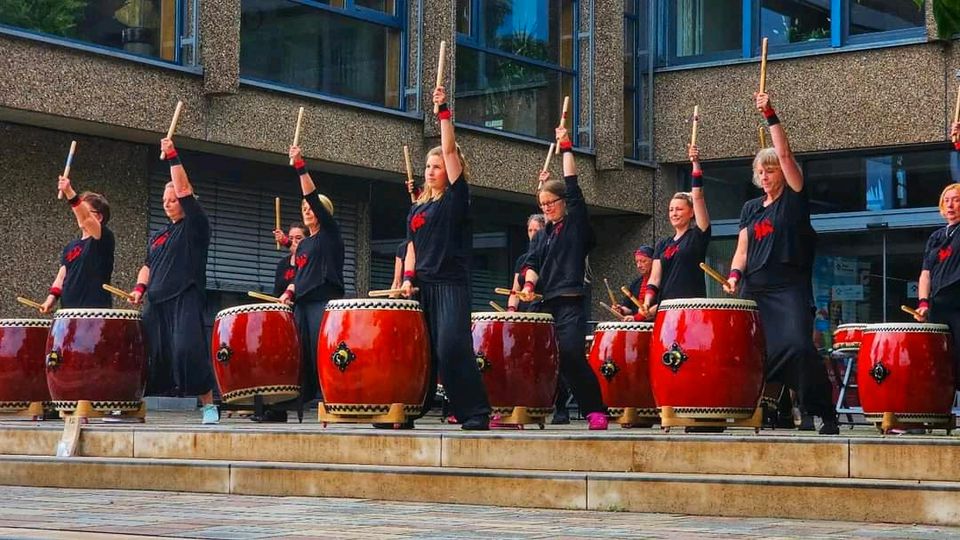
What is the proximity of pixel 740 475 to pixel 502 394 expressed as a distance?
10.3 ft

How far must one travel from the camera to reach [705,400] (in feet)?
33.1

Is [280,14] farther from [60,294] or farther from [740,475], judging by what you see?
[740,475]

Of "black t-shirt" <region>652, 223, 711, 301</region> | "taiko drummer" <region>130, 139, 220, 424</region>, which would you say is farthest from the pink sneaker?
"taiko drummer" <region>130, 139, 220, 424</region>

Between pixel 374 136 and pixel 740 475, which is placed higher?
pixel 374 136

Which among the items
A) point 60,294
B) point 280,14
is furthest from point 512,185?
point 60,294

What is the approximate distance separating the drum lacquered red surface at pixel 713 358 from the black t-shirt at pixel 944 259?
1.75 meters

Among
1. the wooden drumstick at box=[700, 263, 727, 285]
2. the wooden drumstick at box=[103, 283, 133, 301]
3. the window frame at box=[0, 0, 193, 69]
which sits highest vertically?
the window frame at box=[0, 0, 193, 69]

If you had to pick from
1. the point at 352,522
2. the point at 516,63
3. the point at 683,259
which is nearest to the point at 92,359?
the point at 683,259

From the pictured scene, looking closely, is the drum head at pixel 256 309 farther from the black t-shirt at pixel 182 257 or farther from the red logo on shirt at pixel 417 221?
the red logo on shirt at pixel 417 221

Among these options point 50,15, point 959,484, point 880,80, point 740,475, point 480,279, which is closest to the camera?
point 959,484

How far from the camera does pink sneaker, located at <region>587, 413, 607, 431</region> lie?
11531 mm

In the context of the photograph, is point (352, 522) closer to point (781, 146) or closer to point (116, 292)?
point (781, 146)

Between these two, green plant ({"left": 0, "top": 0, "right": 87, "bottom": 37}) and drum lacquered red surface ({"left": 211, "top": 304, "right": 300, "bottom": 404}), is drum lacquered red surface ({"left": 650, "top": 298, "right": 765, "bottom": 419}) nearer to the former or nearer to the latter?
drum lacquered red surface ({"left": 211, "top": 304, "right": 300, "bottom": 404})

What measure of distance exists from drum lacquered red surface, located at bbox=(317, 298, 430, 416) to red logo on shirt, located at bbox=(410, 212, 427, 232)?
461mm
